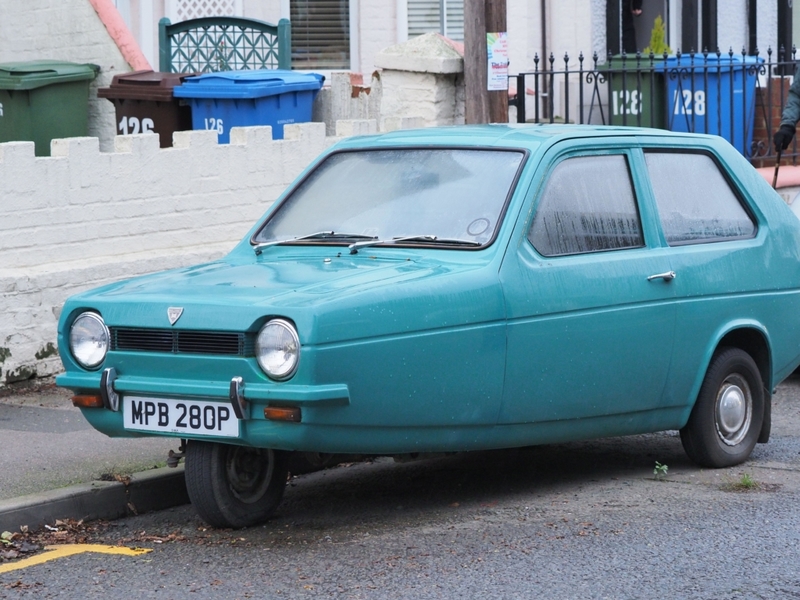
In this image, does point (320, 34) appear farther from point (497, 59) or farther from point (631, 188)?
point (631, 188)

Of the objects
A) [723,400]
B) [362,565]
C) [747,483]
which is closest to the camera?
[362,565]

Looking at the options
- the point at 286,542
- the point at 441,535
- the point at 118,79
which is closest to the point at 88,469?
the point at 286,542

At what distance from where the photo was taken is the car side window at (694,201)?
6.44 meters

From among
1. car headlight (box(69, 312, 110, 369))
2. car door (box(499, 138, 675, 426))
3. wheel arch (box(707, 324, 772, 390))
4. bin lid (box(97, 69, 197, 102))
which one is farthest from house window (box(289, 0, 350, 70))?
car headlight (box(69, 312, 110, 369))

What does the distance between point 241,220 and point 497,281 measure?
4.34 m

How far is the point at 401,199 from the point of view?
20.0 feet

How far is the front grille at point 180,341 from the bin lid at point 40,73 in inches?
223

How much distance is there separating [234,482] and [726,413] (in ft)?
7.73

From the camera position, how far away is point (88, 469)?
6.43m

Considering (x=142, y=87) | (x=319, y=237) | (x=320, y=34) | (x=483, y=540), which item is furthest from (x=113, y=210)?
(x=320, y=34)

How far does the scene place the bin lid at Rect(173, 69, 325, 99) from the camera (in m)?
10.5

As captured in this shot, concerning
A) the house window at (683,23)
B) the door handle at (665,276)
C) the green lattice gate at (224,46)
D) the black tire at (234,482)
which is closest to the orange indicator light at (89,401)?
the black tire at (234,482)

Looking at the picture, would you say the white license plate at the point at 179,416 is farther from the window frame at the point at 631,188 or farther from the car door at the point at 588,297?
the window frame at the point at 631,188

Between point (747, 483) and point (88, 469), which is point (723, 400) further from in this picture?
point (88, 469)
